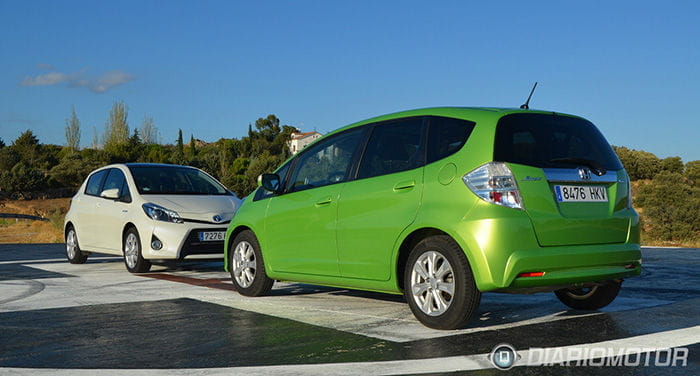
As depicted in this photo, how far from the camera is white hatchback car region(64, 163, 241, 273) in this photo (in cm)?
1000

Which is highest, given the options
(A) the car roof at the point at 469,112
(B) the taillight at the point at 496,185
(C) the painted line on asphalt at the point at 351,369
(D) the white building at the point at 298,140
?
(D) the white building at the point at 298,140

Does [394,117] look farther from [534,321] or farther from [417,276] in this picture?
[534,321]

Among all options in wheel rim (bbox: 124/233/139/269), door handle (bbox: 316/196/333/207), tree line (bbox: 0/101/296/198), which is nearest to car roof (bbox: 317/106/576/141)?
door handle (bbox: 316/196/333/207)

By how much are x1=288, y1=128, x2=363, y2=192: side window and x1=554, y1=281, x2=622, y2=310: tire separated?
2307 mm

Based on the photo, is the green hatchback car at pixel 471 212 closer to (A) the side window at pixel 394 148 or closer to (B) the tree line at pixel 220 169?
(A) the side window at pixel 394 148

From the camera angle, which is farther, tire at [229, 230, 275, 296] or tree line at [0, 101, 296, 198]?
tree line at [0, 101, 296, 198]

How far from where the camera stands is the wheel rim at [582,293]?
646 cm

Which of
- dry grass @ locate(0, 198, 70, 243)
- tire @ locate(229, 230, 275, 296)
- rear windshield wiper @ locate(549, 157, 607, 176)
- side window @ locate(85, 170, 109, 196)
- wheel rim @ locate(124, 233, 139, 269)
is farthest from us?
dry grass @ locate(0, 198, 70, 243)

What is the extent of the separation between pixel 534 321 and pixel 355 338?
166 cm

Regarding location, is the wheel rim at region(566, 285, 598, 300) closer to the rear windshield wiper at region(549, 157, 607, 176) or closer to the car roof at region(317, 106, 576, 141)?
the rear windshield wiper at region(549, 157, 607, 176)

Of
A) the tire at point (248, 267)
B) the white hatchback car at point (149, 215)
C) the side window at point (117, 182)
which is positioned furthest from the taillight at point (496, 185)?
the side window at point (117, 182)

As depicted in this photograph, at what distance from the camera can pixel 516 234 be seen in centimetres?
513

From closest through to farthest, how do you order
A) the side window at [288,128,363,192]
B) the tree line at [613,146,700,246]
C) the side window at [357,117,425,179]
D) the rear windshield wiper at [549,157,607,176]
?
the rear windshield wiper at [549,157,607,176] → the side window at [357,117,425,179] → the side window at [288,128,363,192] → the tree line at [613,146,700,246]

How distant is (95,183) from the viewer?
12117 mm
